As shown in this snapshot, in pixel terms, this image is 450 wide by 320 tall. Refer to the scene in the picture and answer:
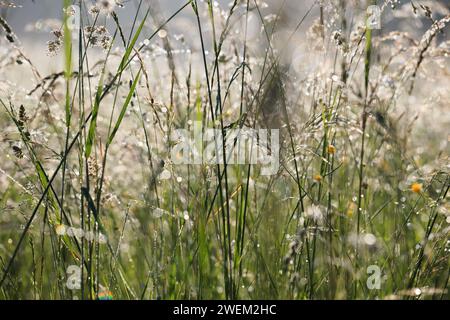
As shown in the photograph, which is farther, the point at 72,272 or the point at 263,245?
the point at 263,245

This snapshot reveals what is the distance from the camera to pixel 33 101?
2574 millimetres

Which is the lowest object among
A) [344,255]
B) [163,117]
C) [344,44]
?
[344,255]

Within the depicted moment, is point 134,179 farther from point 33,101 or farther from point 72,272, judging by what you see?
point 72,272

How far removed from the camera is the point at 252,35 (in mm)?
2305

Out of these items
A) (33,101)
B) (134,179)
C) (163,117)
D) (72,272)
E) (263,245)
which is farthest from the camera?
(134,179)
